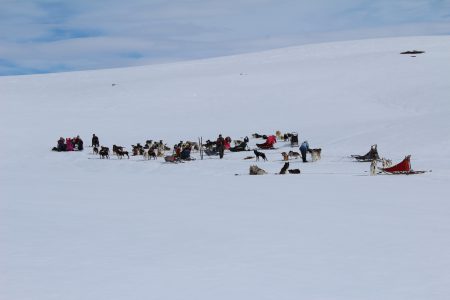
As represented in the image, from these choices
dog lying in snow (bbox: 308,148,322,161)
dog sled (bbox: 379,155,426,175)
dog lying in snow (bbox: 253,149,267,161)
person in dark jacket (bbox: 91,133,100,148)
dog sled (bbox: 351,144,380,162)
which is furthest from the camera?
person in dark jacket (bbox: 91,133,100,148)

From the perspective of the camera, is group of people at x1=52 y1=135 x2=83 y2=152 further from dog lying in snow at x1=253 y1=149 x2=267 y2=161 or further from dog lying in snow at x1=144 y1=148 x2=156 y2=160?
dog lying in snow at x1=253 y1=149 x2=267 y2=161

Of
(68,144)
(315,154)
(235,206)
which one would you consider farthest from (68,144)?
(235,206)

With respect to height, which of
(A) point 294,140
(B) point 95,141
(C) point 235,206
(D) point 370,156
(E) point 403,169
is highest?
(A) point 294,140

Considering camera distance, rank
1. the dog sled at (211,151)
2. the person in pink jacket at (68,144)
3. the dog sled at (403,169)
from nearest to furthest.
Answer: the dog sled at (403,169), the dog sled at (211,151), the person in pink jacket at (68,144)

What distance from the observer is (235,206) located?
11.7 metres

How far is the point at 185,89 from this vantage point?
4344 cm

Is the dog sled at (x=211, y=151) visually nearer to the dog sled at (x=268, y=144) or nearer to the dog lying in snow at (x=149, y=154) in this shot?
the dog sled at (x=268, y=144)

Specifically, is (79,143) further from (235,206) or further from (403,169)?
(235,206)

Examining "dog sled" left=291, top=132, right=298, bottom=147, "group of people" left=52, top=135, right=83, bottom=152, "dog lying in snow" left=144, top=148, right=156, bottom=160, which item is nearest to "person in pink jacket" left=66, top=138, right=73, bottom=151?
"group of people" left=52, top=135, right=83, bottom=152

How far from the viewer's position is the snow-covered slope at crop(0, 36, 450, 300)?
6379mm

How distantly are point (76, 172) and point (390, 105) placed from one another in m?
20.0

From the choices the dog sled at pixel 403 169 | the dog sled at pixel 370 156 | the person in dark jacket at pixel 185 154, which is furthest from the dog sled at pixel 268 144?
the dog sled at pixel 403 169

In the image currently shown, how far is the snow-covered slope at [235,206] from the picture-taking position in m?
6.38

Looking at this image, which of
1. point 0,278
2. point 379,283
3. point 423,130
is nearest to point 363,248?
point 379,283
